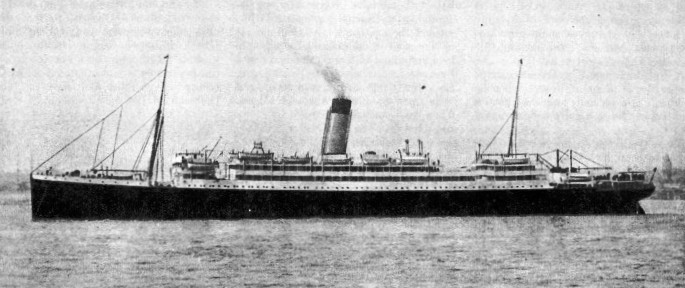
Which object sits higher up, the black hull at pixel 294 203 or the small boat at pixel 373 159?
the small boat at pixel 373 159

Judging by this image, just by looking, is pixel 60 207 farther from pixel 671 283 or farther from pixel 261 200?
pixel 671 283

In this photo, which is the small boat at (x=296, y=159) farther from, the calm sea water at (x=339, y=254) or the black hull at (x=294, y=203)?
the calm sea water at (x=339, y=254)

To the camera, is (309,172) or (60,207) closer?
(60,207)

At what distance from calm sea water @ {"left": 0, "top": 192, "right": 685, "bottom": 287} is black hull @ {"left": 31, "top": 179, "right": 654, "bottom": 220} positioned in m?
1.69

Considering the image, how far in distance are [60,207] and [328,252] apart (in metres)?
17.7

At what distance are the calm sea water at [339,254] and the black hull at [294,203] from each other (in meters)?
1.69

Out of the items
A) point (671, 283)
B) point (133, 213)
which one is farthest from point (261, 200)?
point (671, 283)

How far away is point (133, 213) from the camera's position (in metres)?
36.8

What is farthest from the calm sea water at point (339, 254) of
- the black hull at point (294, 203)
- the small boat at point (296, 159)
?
the small boat at point (296, 159)

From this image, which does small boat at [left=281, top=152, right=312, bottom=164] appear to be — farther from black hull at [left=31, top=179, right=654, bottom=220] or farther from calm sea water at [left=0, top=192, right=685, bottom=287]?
calm sea water at [left=0, top=192, right=685, bottom=287]

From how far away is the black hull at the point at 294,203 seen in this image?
3600 centimetres

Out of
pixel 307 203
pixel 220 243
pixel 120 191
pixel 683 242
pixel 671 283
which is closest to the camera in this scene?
pixel 671 283

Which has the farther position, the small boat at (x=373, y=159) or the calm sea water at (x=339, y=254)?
the small boat at (x=373, y=159)

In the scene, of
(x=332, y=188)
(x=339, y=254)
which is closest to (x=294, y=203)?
(x=332, y=188)
